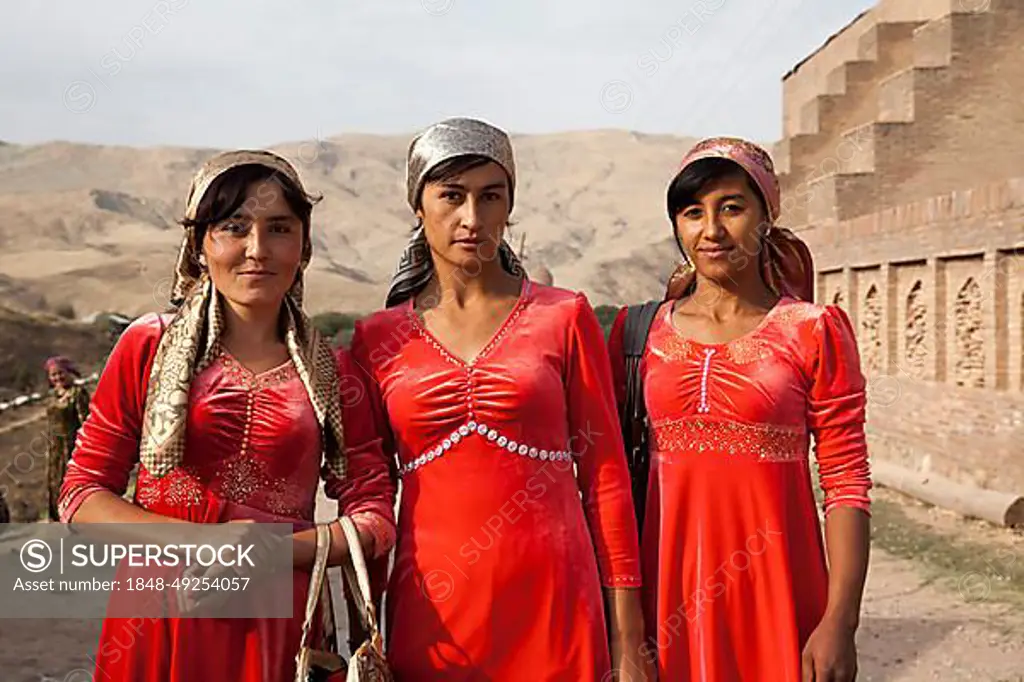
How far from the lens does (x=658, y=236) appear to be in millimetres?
81188

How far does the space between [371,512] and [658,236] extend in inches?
3152

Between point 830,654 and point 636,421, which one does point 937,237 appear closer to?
point 636,421

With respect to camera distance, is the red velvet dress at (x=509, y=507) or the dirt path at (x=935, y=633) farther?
the dirt path at (x=935, y=633)

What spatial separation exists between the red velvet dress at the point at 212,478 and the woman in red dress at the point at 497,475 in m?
0.18

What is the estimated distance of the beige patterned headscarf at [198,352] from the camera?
7.47 feet

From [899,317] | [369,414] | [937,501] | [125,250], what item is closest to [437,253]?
[369,414]

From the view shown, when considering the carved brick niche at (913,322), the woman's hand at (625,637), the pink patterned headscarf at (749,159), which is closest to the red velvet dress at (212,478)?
the woman's hand at (625,637)

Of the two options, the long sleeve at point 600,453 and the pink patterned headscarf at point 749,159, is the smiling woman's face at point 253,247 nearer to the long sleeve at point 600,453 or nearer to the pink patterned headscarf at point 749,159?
the long sleeve at point 600,453

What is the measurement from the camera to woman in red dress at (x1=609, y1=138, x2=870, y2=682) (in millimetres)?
2545

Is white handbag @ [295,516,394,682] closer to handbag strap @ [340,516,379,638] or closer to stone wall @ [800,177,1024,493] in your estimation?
handbag strap @ [340,516,379,638]

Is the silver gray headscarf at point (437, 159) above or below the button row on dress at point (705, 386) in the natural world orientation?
above

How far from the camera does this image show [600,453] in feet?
8.24

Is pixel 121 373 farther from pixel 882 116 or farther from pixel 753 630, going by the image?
pixel 882 116

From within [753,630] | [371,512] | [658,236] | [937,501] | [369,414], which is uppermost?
[658,236]
